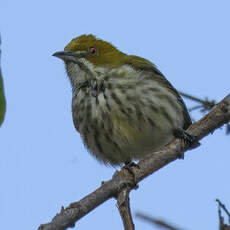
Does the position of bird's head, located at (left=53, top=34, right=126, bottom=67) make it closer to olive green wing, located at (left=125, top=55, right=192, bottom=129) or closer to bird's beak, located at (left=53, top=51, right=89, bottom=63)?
bird's beak, located at (left=53, top=51, right=89, bottom=63)

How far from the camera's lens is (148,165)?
411cm

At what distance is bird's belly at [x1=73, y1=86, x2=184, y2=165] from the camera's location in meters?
5.82

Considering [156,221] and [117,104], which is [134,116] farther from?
[156,221]

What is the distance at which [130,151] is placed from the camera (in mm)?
6148

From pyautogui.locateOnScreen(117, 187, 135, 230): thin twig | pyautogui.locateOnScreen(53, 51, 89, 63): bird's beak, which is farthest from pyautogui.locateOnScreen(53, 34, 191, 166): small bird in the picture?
pyautogui.locateOnScreen(117, 187, 135, 230): thin twig

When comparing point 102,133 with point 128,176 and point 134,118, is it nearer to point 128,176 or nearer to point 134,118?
point 134,118

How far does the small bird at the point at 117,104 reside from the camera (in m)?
5.84

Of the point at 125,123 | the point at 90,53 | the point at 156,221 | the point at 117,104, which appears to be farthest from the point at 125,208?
the point at 90,53

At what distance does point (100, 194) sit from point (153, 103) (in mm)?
2602

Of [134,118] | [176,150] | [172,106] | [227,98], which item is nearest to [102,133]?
[134,118]

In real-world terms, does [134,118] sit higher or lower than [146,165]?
higher

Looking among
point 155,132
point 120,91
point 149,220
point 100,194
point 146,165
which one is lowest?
point 149,220

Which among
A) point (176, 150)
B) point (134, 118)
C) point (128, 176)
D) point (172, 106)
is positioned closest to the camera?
point (128, 176)

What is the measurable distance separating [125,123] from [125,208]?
2.42m
